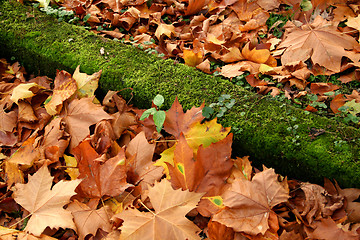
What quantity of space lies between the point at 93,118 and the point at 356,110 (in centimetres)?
157

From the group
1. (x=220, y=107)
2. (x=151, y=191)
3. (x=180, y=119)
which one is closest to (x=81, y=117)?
(x=180, y=119)

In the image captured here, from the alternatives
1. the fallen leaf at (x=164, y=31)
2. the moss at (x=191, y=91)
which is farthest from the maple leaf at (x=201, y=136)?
the fallen leaf at (x=164, y=31)

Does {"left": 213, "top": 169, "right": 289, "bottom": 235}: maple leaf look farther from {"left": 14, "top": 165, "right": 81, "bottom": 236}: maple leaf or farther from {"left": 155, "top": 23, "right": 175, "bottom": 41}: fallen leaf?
{"left": 155, "top": 23, "right": 175, "bottom": 41}: fallen leaf

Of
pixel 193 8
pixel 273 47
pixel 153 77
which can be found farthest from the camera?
pixel 193 8

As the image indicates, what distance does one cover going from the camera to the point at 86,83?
203cm

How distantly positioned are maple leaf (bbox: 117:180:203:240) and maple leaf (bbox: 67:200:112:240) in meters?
0.20

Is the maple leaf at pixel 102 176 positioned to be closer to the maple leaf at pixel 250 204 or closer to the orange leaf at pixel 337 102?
the maple leaf at pixel 250 204

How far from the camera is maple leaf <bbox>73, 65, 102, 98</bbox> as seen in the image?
2014 mm

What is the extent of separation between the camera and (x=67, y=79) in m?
2.05

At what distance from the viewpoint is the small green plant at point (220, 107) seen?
171 centimetres

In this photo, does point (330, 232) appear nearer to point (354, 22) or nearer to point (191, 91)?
point (191, 91)

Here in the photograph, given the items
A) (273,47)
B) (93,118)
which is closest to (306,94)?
(273,47)

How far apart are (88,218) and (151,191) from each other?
38 cm

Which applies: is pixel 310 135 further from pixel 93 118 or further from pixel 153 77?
pixel 93 118
